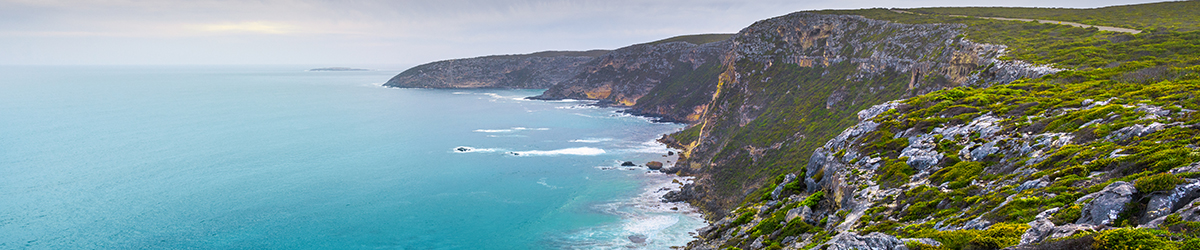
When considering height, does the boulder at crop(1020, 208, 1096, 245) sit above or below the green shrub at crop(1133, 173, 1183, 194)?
below

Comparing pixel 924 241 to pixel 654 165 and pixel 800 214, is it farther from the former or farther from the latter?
pixel 654 165

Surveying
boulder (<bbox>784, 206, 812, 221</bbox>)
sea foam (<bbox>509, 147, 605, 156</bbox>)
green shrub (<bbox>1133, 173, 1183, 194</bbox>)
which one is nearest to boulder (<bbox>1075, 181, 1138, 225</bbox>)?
green shrub (<bbox>1133, 173, 1183, 194</bbox>)

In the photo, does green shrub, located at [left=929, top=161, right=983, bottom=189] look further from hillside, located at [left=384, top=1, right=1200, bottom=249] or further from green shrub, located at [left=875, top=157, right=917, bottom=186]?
green shrub, located at [left=875, top=157, right=917, bottom=186]

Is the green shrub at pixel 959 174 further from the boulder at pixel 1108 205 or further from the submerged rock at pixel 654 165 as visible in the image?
the submerged rock at pixel 654 165

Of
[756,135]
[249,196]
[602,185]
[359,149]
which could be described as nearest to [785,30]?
[756,135]

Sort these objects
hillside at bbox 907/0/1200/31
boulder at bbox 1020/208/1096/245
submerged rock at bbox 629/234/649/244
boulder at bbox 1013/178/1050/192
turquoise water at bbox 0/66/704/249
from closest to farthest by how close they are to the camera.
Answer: boulder at bbox 1020/208/1096/245 → boulder at bbox 1013/178/1050/192 → submerged rock at bbox 629/234/649/244 → turquoise water at bbox 0/66/704/249 → hillside at bbox 907/0/1200/31

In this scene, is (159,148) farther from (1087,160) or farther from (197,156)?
(1087,160)
